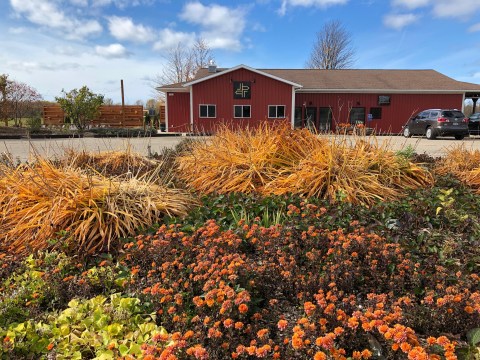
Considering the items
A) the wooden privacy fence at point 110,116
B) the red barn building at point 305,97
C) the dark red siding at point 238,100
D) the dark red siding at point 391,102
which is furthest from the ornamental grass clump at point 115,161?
the wooden privacy fence at point 110,116

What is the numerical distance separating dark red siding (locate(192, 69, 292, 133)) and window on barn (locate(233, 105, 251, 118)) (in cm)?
21

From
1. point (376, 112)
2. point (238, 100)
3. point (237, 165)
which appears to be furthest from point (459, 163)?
point (376, 112)

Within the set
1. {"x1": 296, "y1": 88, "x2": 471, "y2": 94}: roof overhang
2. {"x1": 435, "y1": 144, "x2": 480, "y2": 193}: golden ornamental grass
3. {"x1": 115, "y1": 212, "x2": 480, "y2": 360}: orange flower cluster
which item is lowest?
{"x1": 115, "y1": 212, "x2": 480, "y2": 360}: orange flower cluster

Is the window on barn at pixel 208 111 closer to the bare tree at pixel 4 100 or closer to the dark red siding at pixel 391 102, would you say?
the dark red siding at pixel 391 102

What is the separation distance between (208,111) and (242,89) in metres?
2.73

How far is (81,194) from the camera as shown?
3.40 metres

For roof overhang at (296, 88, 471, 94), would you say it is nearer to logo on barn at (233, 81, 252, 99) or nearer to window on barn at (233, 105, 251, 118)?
logo on barn at (233, 81, 252, 99)

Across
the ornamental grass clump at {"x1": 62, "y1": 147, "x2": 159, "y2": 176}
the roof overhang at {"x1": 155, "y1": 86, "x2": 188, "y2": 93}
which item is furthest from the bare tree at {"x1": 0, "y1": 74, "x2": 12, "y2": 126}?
the ornamental grass clump at {"x1": 62, "y1": 147, "x2": 159, "y2": 176}

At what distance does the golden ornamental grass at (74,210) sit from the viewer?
3.14 metres

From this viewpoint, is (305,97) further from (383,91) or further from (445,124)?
(445,124)

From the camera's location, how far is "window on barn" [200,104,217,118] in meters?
24.9

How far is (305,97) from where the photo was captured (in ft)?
86.3

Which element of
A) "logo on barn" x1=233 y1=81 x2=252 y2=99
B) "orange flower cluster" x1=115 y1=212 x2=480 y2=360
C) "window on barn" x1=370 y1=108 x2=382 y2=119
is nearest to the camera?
"orange flower cluster" x1=115 y1=212 x2=480 y2=360

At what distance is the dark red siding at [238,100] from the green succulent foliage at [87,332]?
22714mm
